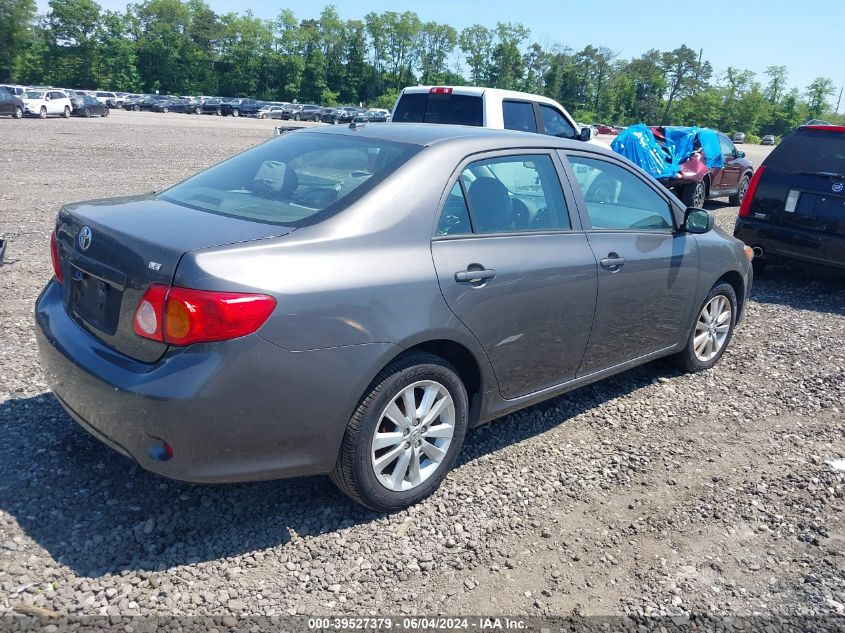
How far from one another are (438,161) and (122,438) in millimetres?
1859

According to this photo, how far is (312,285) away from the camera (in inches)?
113

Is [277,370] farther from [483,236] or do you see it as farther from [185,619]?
[483,236]

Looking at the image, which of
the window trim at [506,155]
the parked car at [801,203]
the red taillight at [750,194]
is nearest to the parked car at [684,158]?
the red taillight at [750,194]

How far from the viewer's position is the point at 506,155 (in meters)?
3.88

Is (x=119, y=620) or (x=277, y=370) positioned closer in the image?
(x=119, y=620)

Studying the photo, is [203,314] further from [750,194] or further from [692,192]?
[692,192]

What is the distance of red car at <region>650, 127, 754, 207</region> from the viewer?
13.5 metres

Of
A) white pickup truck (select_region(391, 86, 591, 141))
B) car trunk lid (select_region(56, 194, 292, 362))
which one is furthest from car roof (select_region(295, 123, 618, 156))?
white pickup truck (select_region(391, 86, 591, 141))

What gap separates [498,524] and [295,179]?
1.94 metres

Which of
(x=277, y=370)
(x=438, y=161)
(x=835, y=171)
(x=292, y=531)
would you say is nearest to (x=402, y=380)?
(x=277, y=370)

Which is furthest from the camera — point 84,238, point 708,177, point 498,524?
point 708,177

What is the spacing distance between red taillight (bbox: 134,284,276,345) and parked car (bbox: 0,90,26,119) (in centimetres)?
3956

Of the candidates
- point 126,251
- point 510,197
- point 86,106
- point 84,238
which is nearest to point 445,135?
point 510,197

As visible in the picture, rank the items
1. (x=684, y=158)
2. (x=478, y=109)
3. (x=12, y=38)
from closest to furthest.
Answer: (x=478, y=109) < (x=684, y=158) < (x=12, y=38)
